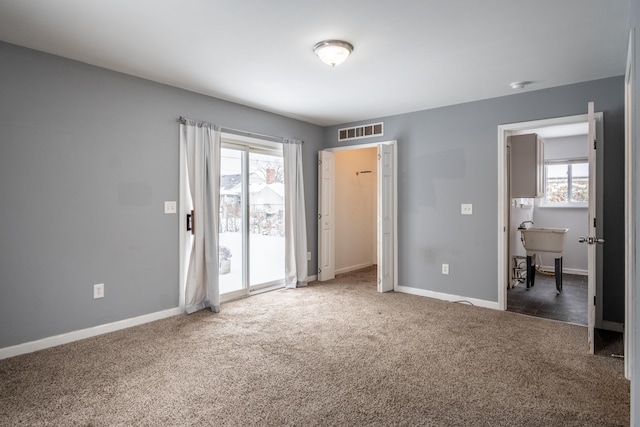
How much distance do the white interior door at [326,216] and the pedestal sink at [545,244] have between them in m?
2.97

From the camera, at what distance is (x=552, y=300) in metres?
4.73

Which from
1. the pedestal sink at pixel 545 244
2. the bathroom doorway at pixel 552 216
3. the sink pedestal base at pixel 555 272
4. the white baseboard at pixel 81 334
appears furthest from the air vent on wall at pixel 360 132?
the white baseboard at pixel 81 334

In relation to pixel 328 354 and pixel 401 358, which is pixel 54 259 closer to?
pixel 328 354

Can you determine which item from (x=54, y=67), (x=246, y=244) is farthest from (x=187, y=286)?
(x=54, y=67)

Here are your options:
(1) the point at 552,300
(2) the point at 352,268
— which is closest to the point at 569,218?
(1) the point at 552,300

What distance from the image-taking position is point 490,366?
2771 millimetres

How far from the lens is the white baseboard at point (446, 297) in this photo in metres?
4.40

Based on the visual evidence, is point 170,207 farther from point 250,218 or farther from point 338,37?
point 338,37

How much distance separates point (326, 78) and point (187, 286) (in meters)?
2.78

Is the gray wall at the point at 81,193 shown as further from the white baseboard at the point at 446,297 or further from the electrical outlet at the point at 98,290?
the white baseboard at the point at 446,297

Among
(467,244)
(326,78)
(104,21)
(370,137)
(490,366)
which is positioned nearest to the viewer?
(104,21)

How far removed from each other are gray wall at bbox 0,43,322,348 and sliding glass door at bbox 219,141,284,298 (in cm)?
75

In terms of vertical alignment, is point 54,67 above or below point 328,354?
above

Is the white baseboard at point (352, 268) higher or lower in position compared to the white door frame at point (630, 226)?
lower
